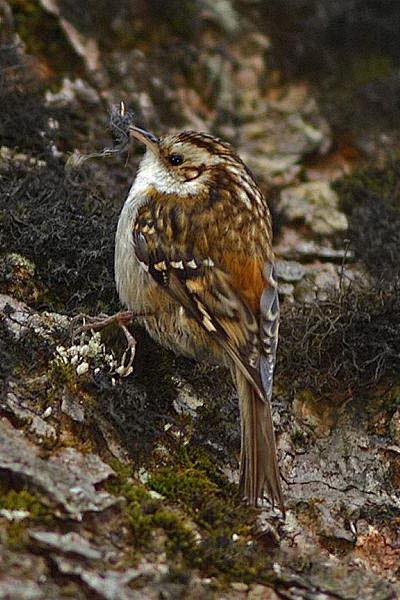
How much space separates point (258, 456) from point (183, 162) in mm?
1514

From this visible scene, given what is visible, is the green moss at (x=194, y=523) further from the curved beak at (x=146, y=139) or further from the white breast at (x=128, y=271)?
the curved beak at (x=146, y=139)

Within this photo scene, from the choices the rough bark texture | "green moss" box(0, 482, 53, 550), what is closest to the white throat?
the rough bark texture

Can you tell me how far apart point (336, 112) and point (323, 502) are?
296 centimetres

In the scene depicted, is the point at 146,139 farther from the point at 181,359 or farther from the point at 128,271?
the point at 181,359

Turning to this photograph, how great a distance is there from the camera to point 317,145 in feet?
18.3

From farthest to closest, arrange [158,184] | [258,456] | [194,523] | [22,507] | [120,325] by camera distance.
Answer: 1. [158,184]
2. [120,325]
3. [258,456]
4. [194,523]
5. [22,507]

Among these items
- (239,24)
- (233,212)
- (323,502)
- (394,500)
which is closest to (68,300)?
(233,212)

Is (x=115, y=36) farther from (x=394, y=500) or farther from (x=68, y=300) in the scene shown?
(x=394, y=500)

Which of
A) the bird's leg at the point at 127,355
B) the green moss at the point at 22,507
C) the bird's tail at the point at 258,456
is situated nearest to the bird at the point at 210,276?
the bird's tail at the point at 258,456

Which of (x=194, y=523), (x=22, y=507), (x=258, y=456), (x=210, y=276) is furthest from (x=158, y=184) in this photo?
(x=22, y=507)

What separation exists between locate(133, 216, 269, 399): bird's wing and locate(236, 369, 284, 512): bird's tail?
7 cm

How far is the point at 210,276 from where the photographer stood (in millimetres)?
3689

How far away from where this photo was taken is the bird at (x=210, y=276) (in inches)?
136

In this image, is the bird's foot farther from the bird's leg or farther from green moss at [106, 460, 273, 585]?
green moss at [106, 460, 273, 585]
